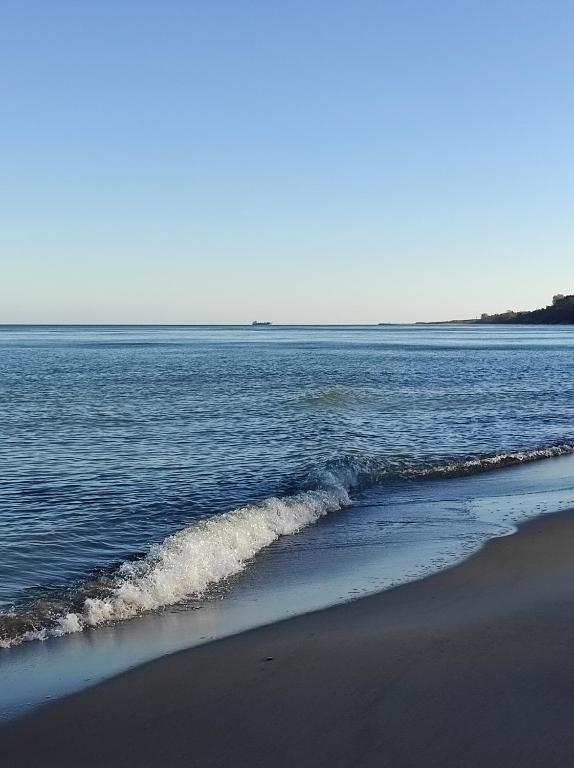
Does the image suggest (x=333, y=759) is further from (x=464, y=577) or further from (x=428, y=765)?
(x=464, y=577)

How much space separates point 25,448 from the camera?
20.1 m

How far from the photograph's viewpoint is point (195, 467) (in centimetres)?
1720

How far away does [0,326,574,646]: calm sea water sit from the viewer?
30.6 feet

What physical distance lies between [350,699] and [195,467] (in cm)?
1172

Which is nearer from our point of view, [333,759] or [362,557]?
[333,759]

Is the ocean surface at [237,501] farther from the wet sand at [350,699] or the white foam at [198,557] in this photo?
the wet sand at [350,699]

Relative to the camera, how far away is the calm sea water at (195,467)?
933cm

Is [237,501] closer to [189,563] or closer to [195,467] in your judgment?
[195,467]

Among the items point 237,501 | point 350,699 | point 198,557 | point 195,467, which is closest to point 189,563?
point 198,557

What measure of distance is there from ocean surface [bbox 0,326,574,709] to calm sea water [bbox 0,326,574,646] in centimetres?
4

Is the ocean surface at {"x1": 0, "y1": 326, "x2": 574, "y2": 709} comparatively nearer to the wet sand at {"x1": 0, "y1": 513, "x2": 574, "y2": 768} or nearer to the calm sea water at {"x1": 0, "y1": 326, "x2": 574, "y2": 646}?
the calm sea water at {"x1": 0, "y1": 326, "x2": 574, "y2": 646}

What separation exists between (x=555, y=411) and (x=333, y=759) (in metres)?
25.8

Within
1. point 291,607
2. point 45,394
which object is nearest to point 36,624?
point 291,607

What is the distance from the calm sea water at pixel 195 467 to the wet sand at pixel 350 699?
1938 mm
